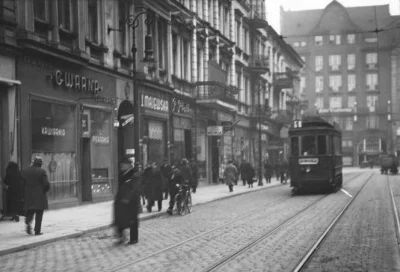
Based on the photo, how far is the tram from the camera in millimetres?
26812

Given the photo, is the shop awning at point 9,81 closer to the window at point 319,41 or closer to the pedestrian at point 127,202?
the pedestrian at point 127,202

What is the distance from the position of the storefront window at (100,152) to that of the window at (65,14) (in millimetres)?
3343

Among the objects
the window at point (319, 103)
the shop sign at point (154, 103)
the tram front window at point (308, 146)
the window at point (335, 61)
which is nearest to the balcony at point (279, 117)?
the shop sign at point (154, 103)

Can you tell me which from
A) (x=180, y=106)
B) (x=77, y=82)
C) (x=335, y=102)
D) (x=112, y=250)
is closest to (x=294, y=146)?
(x=180, y=106)

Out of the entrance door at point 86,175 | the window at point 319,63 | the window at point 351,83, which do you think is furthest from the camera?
the window at point 319,63

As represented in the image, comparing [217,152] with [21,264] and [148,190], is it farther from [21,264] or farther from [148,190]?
[21,264]

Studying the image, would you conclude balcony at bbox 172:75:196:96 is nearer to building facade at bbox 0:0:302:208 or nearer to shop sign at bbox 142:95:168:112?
building facade at bbox 0:0:302:208

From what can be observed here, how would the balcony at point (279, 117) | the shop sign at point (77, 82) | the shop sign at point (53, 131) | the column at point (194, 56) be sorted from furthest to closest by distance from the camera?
the balcony at point (279, 117) < the column at point (194, 56) < the shop sign at point (77, 82) < the shop sign at point (53, 131)

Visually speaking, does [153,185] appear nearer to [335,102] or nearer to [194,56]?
[194,56]

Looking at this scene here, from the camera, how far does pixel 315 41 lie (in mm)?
101812

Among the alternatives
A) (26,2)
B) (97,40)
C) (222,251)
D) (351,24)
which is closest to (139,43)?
(97,40)

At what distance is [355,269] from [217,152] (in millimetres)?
30736

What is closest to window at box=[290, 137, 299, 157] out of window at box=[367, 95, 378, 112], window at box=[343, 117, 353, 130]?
window at box=[343, 117, 353, 130]

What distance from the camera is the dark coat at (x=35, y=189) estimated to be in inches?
531
